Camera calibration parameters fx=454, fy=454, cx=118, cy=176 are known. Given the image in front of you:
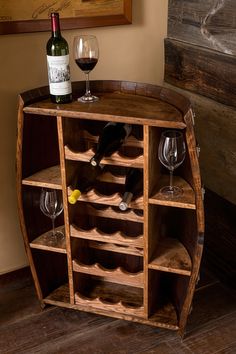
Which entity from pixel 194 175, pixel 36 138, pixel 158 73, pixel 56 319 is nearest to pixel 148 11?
pixel 158 73

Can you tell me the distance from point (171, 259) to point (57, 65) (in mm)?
888

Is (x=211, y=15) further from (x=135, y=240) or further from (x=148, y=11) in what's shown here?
(x=135, y=240)

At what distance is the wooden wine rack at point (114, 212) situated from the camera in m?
1.67

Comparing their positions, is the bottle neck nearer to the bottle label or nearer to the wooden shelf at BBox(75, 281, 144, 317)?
the bottle label

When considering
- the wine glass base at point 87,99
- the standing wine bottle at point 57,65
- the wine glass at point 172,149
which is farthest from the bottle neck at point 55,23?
the wine glass at point 172,149

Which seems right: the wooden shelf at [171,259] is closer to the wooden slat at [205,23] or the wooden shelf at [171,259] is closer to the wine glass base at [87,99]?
the wine glass base at [87,99]

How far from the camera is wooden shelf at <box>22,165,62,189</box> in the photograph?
5.98 feet

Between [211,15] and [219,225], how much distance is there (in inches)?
38.3

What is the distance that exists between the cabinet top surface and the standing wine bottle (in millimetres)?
46

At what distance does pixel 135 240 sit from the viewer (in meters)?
1.83

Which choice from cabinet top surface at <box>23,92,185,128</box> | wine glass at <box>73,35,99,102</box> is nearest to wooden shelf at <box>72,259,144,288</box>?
cabinet top surface at <box>23,92,185,128</box>

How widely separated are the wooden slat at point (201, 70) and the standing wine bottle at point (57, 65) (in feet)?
2.16

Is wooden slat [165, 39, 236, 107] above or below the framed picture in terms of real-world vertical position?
below

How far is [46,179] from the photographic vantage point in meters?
1.86
